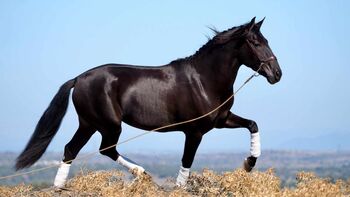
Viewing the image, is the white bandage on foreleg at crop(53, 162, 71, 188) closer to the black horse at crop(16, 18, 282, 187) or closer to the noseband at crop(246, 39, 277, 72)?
the black horse at crop(16, 18, 282, 187)

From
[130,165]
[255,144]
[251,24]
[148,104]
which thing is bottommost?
[130,165]

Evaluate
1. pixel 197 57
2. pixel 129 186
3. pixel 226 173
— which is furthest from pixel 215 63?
pixel 129 186

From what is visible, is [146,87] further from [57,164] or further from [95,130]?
[57,164]

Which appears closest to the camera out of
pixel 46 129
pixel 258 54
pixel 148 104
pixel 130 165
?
pixel 258 54

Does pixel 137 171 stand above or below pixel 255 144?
below

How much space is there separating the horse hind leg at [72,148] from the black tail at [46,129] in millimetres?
497

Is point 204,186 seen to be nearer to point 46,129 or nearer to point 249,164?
point 249,164

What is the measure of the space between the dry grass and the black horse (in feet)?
0.99

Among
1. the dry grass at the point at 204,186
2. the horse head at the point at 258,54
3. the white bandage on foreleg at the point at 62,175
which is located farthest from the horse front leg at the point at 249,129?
the white bandage on foreleg at the point at 62,175

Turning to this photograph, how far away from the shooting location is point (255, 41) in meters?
Result: 10.2

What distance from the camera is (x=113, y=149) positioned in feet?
34.3

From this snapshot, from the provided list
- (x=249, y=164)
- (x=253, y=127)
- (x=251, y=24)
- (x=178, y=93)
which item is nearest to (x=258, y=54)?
(x=251, y=24)

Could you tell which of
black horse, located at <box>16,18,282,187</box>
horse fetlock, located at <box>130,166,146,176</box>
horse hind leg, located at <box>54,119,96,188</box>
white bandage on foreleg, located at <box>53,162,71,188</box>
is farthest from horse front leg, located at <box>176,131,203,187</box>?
white bandage on foreleg, located at <box>53,162,71,188</box>

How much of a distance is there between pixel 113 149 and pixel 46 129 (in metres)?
1.31
